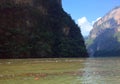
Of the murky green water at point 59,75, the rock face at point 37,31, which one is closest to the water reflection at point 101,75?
the murky green water at point 59,75

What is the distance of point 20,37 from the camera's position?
107m

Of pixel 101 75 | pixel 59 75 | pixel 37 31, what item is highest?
pixel 37 31

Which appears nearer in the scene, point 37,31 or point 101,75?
point 101,75

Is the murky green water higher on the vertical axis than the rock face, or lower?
lower

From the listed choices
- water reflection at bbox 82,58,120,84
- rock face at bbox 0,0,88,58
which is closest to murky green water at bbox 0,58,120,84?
water reflection at bbox 82,58,120,84

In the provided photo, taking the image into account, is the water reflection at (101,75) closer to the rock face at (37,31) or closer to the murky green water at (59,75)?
the murky green water at (59,75)

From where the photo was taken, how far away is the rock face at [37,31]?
102 metres

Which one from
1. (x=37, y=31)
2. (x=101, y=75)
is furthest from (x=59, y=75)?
(x=37, y=31)

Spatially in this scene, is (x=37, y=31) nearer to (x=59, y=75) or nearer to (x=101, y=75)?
(x=59, y=75)

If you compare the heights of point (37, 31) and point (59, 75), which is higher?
point (37, 31)

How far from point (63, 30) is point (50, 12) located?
318 inches

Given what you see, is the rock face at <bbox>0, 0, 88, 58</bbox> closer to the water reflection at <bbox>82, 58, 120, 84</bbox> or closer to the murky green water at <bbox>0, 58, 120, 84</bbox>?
the murky green water at <bbox>0, 58, 120, 84</bbox>

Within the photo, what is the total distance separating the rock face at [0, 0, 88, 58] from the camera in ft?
334

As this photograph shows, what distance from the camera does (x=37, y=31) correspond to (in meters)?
116
